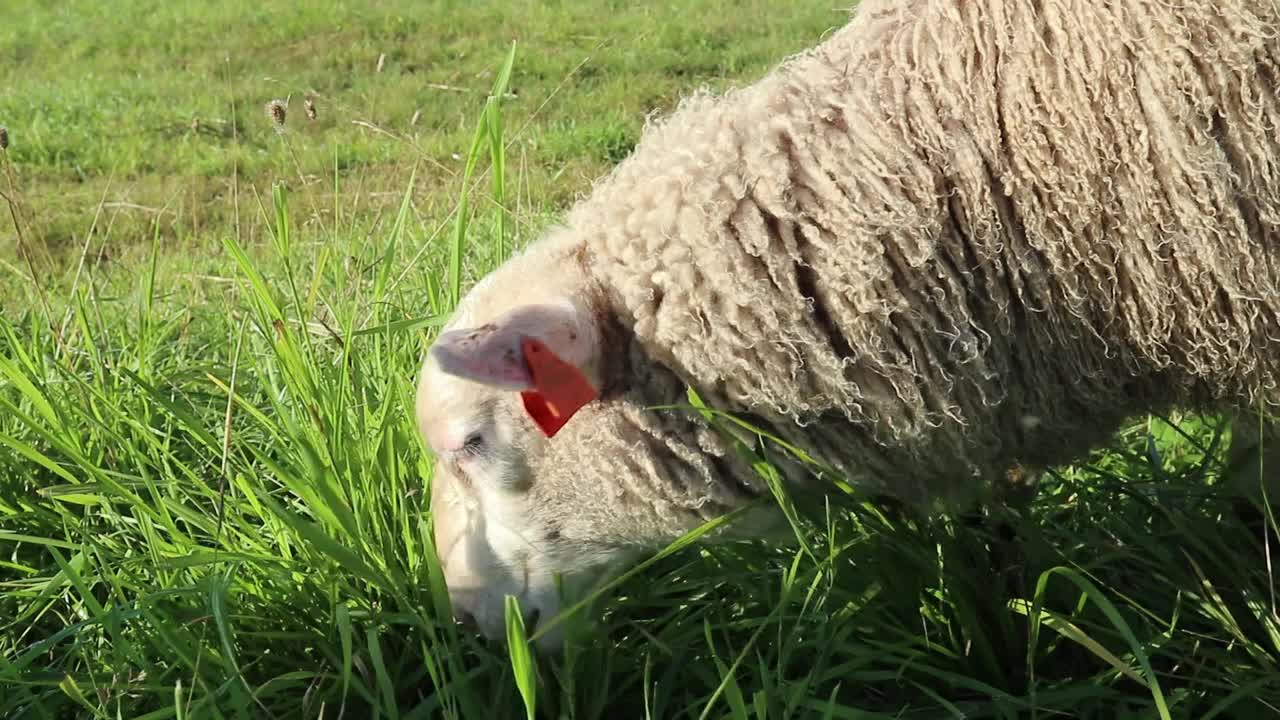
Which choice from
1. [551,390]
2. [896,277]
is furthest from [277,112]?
[896,277]

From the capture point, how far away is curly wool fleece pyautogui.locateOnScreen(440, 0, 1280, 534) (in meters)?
→ 1.77

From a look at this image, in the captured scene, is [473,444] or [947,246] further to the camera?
[473,444]

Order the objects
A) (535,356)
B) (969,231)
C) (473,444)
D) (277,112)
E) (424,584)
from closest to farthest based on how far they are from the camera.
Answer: (535,356) < (969,231) < (473,444) < (424,584) < (277,112)

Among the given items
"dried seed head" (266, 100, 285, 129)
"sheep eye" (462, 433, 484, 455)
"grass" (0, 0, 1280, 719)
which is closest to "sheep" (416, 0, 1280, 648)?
"sheep eye" (462, 433, 484, 455)

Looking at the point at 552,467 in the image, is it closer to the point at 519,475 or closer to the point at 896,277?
the point at 519,475

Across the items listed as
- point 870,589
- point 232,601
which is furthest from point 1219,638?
point 232,601

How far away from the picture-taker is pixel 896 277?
182 cm

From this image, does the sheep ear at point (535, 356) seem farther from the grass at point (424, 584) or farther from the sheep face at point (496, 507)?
the grass at point (424, 584)

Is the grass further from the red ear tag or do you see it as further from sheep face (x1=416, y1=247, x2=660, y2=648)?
the red ear tag

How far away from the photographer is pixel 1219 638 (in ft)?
6.63

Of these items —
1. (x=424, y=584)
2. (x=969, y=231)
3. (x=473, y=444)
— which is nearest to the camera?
(x=969, y=231)

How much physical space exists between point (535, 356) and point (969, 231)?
68 centimetres

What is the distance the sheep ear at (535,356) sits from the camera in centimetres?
166

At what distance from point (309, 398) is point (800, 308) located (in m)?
0.92
